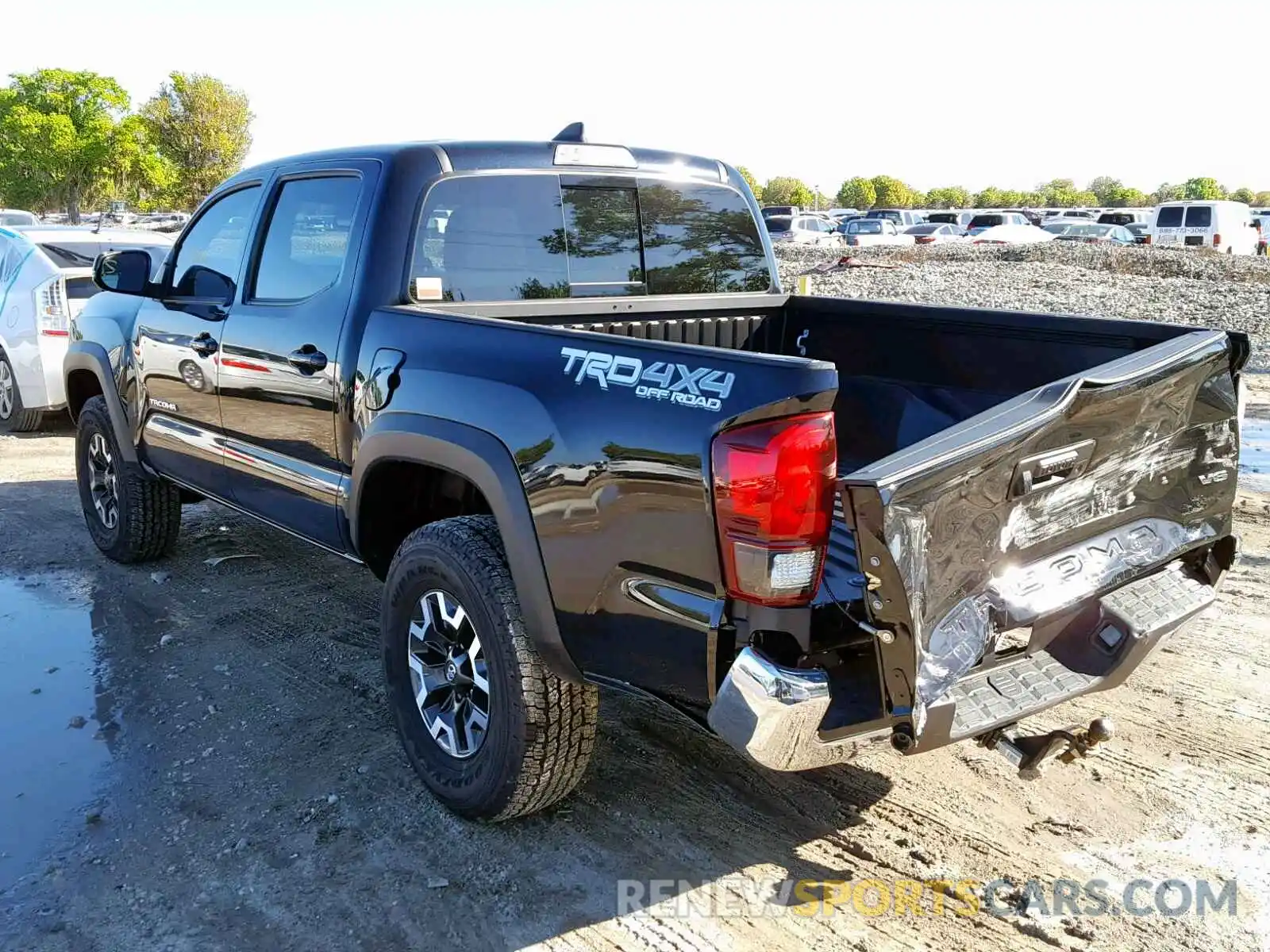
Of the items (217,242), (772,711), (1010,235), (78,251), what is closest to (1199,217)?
(1010,235)

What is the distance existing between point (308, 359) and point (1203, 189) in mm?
73916

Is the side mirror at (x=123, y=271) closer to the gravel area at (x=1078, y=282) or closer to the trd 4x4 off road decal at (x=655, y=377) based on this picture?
the trd 4x4 off road decal at (x=655, y=377)

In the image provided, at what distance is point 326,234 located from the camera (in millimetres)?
4000

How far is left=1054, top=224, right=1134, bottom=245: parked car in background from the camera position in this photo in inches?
1157

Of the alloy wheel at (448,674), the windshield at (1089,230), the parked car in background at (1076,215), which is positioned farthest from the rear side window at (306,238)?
the parked car in background at (1076,215)

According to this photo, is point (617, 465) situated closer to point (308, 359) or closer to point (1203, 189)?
point (308, 359)

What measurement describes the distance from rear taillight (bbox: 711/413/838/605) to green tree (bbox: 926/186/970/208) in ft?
254

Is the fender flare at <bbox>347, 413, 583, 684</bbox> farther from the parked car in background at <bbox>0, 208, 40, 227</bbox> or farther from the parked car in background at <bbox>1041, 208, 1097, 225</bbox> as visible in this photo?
the parked car in background at <bbox>1041, 208, 1097, 225</bbox>

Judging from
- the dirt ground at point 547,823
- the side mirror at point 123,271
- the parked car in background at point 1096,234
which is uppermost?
the parked car in background at point 1096,234

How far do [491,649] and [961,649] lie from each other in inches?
50.9

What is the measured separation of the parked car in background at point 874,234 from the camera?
2967 centimetres

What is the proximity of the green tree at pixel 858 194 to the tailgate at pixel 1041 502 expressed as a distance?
3014 inches

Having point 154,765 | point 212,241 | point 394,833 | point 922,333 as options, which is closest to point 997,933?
point 394,833

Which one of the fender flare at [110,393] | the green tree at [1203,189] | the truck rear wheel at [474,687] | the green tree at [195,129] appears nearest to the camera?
the truck rear wheel at [474,687]
